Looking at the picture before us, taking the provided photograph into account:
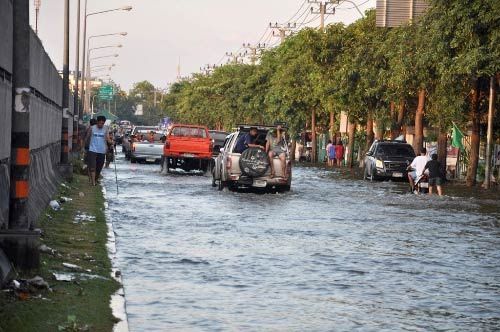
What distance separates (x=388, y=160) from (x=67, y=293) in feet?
122

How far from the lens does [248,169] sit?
108 feet

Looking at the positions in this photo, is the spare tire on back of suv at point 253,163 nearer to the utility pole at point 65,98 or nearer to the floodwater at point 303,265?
the floodwater at point 303,265

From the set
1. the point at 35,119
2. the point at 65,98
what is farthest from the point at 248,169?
the point at 35,119

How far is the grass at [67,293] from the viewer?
9914 mm

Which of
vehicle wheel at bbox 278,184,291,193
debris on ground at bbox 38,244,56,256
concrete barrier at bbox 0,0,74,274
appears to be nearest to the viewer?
concrete barrier at bbox 0,0,74,274

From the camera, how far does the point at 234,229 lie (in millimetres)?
20844

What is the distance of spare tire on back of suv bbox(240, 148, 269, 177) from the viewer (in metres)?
32.8

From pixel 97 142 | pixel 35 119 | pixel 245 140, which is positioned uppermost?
pixel 35 119

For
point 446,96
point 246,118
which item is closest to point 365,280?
point 446,96

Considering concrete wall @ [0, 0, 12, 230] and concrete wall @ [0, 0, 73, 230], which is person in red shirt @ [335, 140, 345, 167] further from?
concrete wall @ [0, 0, 12, 230]

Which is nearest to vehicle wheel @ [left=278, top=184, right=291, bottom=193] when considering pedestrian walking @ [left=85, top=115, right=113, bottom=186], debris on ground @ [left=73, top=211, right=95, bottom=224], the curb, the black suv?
pedestrian walking @ [left=85, top=115, right=113, bottom=186]

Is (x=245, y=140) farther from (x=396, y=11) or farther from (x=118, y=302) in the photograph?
(x=118, y=302)

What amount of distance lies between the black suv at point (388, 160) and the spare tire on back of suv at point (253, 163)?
51.5 feet

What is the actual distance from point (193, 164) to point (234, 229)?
2544 cm
